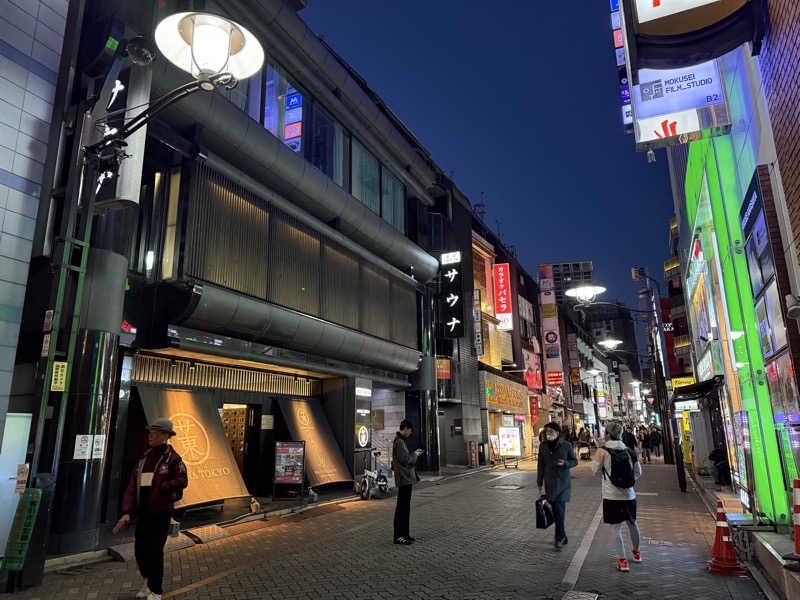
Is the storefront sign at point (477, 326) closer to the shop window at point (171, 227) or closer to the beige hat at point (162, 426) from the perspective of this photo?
the shop window at point (171, 227)

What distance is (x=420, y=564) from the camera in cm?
759

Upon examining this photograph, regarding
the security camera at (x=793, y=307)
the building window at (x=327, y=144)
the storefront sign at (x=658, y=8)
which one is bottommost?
the security camera at (x=793, y=307)

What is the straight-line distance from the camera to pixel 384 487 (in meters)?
16.0

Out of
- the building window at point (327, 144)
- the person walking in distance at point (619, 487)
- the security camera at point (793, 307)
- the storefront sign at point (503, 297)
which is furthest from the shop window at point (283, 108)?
the storefront sign at point (503, 297)

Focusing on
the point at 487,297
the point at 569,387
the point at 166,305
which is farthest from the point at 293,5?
the point at 569,387

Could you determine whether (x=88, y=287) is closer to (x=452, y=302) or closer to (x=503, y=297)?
(x=452, y=302)

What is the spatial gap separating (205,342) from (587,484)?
14.1 metres

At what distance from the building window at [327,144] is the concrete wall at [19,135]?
8613 mm

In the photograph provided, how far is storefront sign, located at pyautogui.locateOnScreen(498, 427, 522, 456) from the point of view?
25578 millimetres

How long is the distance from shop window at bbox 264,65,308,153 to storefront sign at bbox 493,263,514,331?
21.5 metres

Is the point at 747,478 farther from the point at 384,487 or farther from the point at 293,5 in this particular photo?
the point at 293,5

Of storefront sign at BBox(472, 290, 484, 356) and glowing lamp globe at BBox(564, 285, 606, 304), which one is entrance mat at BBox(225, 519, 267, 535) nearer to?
glowing lamp globe at BBox(564, 285, 606, 304)

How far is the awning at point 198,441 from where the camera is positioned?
38.2 ft

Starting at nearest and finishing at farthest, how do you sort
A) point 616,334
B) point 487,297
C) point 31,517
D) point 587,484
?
point 31,517 < point 587,484 < point 487,297 < point 616,334
